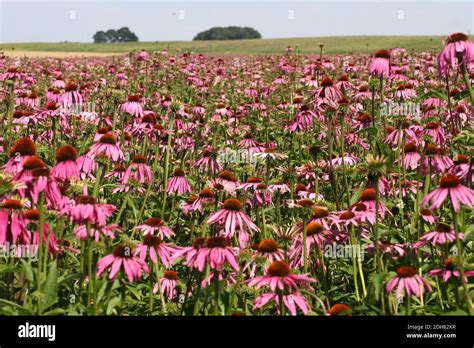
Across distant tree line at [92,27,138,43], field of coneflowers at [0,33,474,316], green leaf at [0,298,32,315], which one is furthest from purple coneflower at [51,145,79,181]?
distant tree line at [92,27,138,43]

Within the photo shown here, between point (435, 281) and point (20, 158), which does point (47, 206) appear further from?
point (435, 281)

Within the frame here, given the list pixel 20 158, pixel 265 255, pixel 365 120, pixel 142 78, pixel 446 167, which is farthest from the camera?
pixel 142 78

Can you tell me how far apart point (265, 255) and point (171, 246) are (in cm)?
87

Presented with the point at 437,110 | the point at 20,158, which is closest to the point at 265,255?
the point at 20,158

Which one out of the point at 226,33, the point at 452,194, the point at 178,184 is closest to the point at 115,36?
the point at 226,33

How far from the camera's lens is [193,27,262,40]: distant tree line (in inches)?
3971

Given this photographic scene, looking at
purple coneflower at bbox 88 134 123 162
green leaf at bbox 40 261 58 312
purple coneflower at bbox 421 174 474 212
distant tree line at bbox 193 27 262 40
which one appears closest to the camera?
green leaf at bbox 40 261 58 312

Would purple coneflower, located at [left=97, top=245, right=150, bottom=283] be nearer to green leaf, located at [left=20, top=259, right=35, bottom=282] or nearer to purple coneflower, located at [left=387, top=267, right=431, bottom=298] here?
green leaf, located at [left=20, top=259, right=35, bottom=282]

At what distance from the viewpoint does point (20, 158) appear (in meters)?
3.55

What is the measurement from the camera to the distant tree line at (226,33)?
101 m

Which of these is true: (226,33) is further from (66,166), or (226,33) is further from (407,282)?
(407,282)

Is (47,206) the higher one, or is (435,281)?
(47,206)

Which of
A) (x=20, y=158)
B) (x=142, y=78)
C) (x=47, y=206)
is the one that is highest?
(x=142, y=78)

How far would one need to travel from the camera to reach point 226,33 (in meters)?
102
